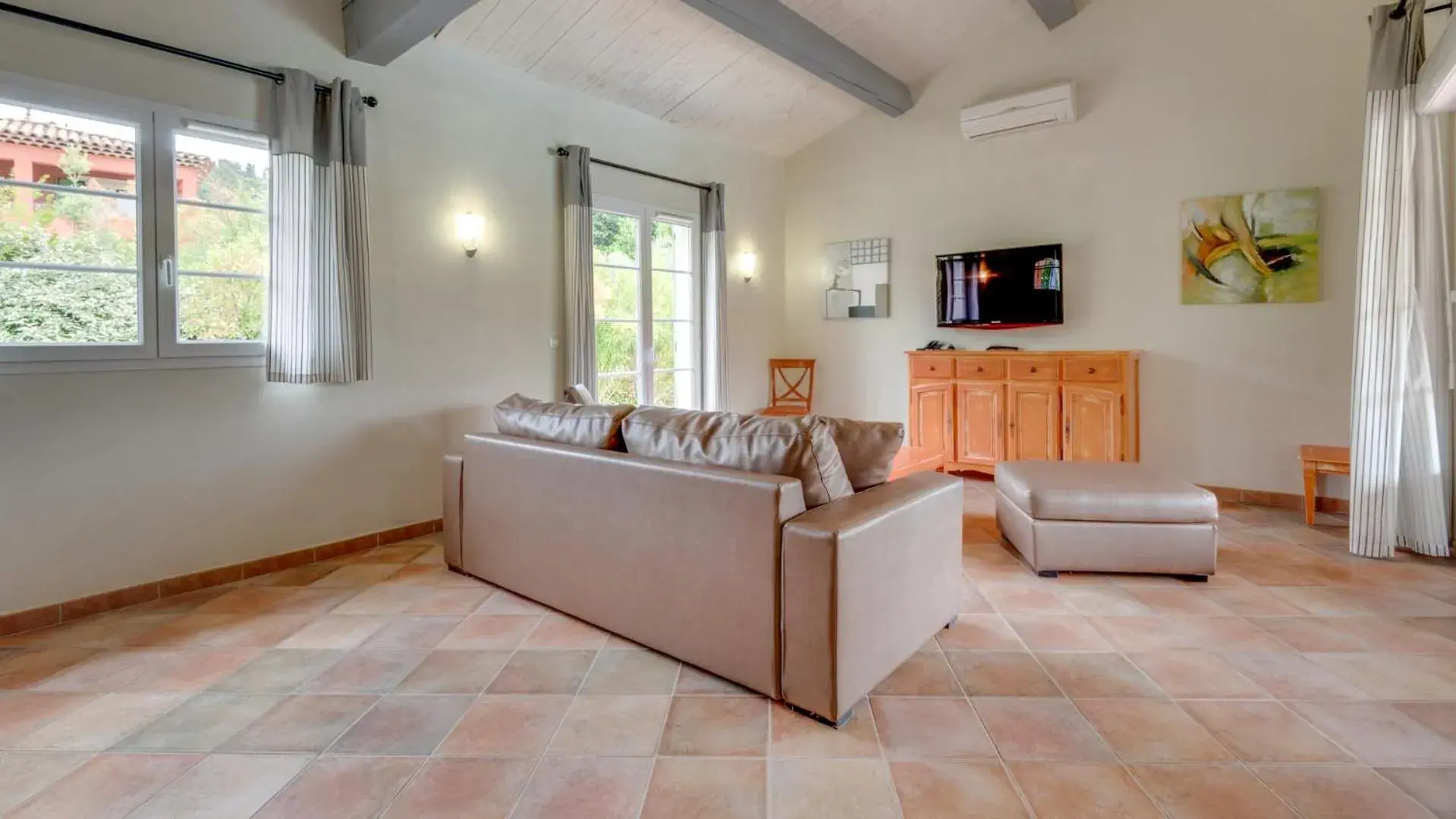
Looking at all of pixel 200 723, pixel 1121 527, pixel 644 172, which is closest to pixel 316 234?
pixel 200 723

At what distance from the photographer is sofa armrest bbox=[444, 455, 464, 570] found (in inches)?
126

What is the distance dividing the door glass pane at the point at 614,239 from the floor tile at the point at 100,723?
3.49 metres

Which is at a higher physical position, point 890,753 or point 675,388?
point 675,388

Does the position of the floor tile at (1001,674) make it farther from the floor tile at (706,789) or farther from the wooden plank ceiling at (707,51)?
the wooden plank ceiling at (707,51)

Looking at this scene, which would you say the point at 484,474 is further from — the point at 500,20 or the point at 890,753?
the point at 500,20

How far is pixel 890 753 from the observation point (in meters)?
1.82

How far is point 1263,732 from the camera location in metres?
1.89

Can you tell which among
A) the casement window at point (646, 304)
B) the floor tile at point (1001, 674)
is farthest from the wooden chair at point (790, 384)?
the floor tile at point (1001, 674)

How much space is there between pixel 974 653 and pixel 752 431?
1118 mm

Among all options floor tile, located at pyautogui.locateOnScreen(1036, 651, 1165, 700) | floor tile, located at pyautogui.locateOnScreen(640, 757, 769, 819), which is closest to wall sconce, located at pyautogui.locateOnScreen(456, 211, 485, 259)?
floor tile, located at pyautogui.locateOnScreen(640, 757, 769, 819)

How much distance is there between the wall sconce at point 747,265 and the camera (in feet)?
20.7

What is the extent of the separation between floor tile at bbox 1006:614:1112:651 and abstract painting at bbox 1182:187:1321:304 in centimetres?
315

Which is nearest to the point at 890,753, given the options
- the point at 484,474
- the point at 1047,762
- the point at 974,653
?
the point at 1047,762

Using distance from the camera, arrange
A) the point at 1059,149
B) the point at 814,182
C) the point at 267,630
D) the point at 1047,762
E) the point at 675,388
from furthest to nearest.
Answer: the point at 814,182, the point at 675,388, the point at 1059,149, the point at 267,630, the point at 1047,762
